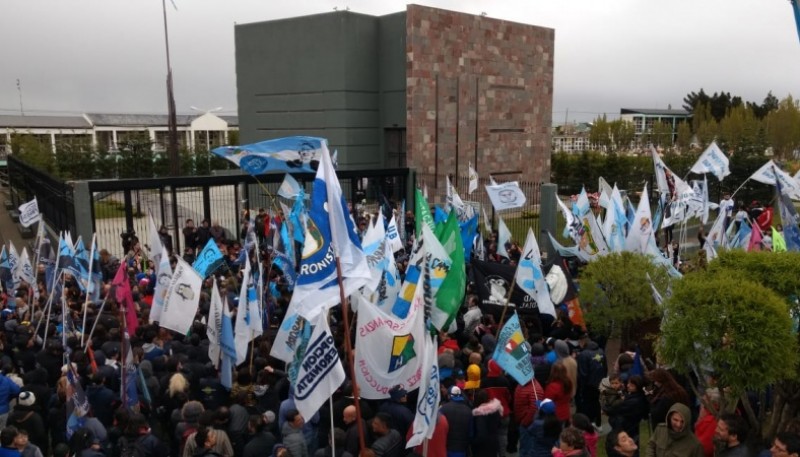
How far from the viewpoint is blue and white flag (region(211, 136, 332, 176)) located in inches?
583

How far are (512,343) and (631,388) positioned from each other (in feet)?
4.69

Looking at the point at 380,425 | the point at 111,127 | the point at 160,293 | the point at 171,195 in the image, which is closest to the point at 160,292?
the point at 160,293

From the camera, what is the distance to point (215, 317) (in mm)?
8617

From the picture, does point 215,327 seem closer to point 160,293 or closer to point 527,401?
point 160,293

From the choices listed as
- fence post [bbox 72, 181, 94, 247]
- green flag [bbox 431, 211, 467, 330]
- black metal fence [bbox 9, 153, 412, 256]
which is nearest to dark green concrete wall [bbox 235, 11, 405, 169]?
black metal fence [bbox 9, 153, 412, 256]

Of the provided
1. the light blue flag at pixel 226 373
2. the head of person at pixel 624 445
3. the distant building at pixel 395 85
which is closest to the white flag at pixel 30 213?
the light blue flag at pixel 226 373

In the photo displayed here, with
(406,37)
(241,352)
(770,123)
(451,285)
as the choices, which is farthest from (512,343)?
(770,123)

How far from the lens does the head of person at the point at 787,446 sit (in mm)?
5152

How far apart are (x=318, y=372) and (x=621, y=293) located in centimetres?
572

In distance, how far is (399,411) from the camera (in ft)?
24.2

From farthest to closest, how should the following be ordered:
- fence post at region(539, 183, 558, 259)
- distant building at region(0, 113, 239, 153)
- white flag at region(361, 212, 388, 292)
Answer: distant building at region(0, 113, 239, 153) < fence post at region(539, 183, 558, 259) < white flag at region(361, 212, 388, 292)

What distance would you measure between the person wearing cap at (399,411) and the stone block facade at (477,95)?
20798 millimetres

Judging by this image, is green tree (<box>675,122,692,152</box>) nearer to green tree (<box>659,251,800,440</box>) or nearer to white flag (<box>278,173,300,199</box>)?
white flag (<box>278,173,300,199</box>)

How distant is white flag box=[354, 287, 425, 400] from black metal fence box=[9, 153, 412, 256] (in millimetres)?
7608
